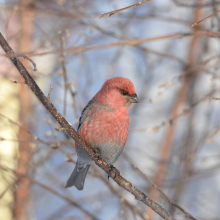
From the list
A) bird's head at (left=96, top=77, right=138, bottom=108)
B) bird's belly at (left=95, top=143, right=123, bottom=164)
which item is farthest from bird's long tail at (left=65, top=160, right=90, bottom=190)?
bird's head at (left=96, top=77, right=138, bottom=108)

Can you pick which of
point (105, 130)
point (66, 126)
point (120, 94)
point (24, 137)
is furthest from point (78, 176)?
point (24, 137)

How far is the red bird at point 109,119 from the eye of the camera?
9.24ft

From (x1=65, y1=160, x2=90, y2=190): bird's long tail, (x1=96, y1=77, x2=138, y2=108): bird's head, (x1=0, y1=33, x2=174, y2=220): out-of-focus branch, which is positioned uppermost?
(x1=96, y1=77, x2=138, y2=108): bird's head

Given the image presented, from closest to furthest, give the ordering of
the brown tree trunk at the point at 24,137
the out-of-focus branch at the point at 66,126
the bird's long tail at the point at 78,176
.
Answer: the out-of-focus branch at the point at 66,126 < the bird's long tail at the point at 78,176 < the brown tree trunk at the point at 24,137

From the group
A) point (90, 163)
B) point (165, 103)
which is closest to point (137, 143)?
point (165, 103)

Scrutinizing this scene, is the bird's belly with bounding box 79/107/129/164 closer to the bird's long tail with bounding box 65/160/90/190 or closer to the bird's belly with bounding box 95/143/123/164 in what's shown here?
the bird's belly with bounding box 95/143/123/164

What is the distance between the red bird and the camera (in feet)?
9.24

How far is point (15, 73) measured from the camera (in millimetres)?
5262

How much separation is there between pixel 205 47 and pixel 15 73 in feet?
11.1

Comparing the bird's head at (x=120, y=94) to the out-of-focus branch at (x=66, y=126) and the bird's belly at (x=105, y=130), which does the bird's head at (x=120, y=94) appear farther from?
the out-of-focus branch at (x=66, y=126)

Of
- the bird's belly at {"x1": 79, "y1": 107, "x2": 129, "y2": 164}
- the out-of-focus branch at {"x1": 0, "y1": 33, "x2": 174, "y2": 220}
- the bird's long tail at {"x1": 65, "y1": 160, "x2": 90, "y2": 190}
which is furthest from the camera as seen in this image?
the bird's long tail at {"x1": 65, "y1": 160, "x2": 90, "y2": 190}

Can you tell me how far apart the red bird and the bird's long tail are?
499mm

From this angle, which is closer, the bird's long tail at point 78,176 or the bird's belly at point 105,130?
the bird's belly at point 105,130

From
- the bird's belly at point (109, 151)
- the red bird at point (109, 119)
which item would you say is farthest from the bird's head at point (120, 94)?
the bird's belly at point (109, 151)
